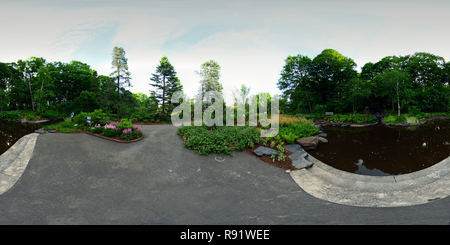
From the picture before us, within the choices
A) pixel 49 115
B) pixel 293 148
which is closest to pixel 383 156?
pixel 293 148

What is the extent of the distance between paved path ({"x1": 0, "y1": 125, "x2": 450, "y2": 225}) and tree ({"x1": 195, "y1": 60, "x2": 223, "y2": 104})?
1147 cm

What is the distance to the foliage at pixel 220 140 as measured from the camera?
6.69 m

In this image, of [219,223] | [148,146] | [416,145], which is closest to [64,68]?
[148,146]

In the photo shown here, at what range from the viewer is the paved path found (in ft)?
11.0

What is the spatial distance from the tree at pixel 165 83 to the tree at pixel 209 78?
2597 mm

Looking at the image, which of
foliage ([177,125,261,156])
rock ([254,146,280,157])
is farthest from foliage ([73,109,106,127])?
rock ([254,146,280,157])

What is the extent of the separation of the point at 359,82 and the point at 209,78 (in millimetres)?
18164

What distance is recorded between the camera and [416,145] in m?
8.41

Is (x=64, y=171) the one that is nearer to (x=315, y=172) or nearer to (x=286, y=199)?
(x=286, y=199)

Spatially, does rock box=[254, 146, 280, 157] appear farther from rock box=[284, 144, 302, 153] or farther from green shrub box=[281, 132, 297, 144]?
green shrub box=[281, 132, 297, 144]

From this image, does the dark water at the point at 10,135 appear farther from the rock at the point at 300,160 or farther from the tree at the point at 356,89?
the tree at the point at 356,89

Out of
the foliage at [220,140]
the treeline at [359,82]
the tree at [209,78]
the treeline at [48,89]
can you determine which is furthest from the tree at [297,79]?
the foliage at [220,140]

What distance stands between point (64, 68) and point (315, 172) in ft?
109

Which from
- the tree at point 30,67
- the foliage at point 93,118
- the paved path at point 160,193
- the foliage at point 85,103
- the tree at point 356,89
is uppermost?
the tree at point 30,67
